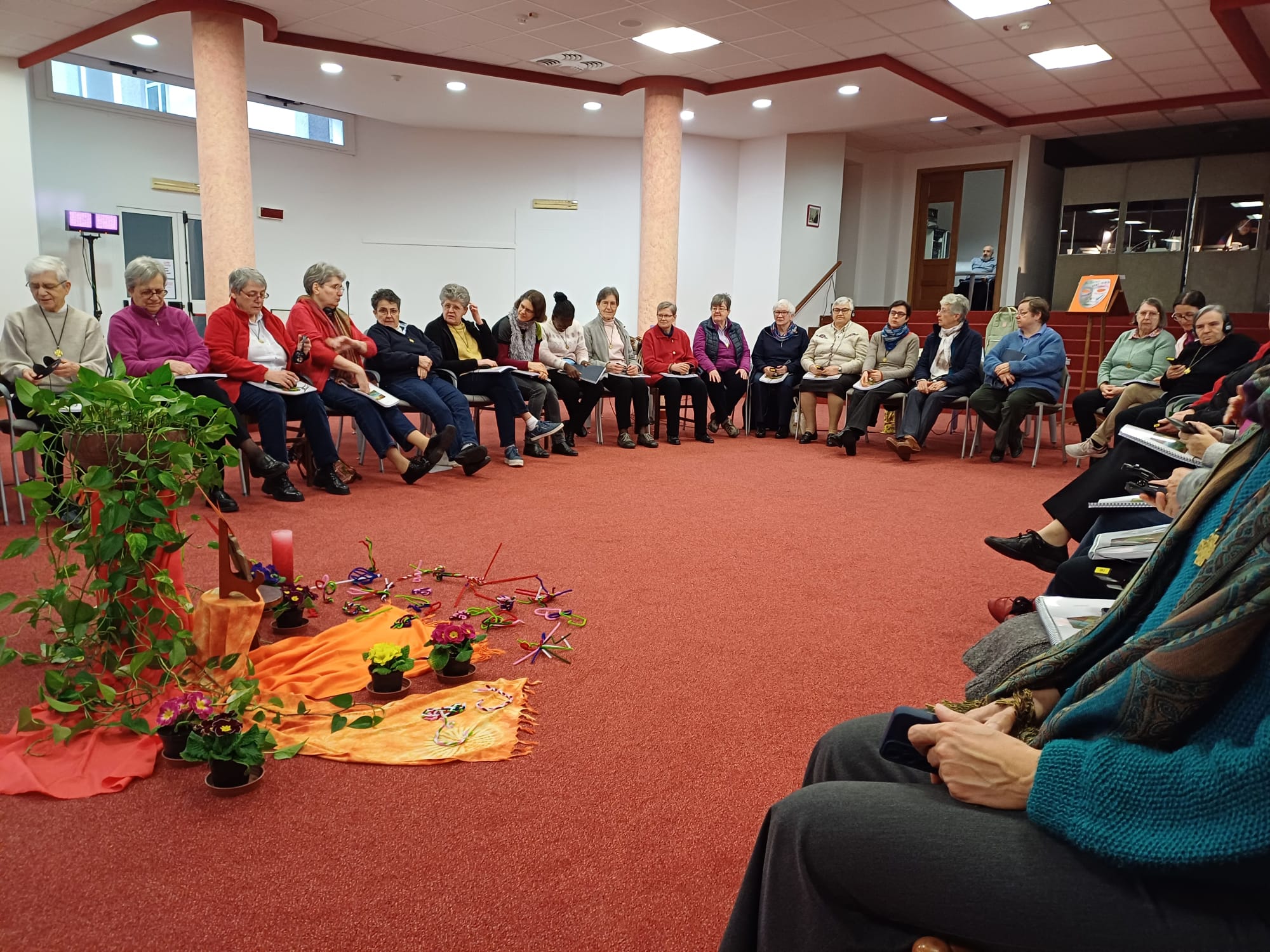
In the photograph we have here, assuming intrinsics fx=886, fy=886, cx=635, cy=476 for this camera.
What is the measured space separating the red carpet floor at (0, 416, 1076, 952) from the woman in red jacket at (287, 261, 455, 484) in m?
0.87

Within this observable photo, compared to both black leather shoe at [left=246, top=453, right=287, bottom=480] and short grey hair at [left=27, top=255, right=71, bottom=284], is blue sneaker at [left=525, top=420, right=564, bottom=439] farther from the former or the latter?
short grey hair at [left=27, top=255, right=71, bottom=284]

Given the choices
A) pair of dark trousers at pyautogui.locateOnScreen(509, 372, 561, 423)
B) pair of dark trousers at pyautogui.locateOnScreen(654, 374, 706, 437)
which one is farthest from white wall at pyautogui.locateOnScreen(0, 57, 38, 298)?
pair of dark trousers at pyautogui.locateOnScreen(654, 374, 706, 437)

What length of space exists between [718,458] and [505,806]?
502 cm

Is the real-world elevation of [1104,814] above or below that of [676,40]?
below

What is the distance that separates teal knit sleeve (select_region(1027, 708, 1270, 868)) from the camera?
837 mm

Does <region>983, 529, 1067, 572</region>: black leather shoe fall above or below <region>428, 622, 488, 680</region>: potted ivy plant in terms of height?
above

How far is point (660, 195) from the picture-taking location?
29.9 ft

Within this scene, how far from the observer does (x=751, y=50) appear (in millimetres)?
7992

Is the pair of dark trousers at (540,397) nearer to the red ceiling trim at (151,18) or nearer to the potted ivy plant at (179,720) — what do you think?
the red ceiling trim at (151,18)

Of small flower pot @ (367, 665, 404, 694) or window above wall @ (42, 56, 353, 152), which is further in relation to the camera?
window above wall @ (42, 56, 353, 152)

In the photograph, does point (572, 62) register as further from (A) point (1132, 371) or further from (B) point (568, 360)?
(A) point (1132, 371)

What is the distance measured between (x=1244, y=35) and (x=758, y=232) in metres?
5.72

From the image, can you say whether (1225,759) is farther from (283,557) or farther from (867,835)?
(283,557)

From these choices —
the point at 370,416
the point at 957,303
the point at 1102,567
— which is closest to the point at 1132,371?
the point at 957,303
